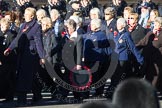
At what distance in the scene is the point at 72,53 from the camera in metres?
10.5

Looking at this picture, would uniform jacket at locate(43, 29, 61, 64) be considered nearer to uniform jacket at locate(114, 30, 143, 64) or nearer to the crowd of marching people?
the crowd of marching people

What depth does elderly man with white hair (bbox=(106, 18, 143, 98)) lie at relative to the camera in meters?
10.7

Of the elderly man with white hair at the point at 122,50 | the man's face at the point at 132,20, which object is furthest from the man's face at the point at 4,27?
the man's face at the point at 132,20

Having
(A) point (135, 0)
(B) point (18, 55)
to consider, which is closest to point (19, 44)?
(B) point (18, 55)

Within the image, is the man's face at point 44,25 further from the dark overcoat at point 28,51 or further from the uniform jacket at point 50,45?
the dark overcoat at point 28,51

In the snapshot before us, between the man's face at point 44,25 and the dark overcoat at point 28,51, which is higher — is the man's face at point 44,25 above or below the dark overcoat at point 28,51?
above

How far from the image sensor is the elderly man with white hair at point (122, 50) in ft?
35.2

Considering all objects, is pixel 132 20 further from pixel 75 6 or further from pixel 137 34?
pixel 75 6

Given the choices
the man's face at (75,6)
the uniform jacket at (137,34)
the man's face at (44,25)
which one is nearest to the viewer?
the man's face at (44,25)

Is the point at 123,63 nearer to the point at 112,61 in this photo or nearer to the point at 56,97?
the point at 112,61

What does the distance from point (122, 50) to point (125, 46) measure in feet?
0.32

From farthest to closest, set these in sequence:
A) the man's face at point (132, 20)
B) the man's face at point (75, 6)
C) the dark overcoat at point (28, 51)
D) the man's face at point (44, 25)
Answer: the man's face at point (75, 6) < the man's face at point (132, 20) < the man's face at point (44, 25) < the dark overcoat at point (28, 51)

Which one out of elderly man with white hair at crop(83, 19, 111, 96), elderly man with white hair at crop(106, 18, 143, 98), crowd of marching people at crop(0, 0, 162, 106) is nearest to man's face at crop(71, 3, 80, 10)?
crowd of marching people at crop(0, 0, 162, 106)

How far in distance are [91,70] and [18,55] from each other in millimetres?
1351
